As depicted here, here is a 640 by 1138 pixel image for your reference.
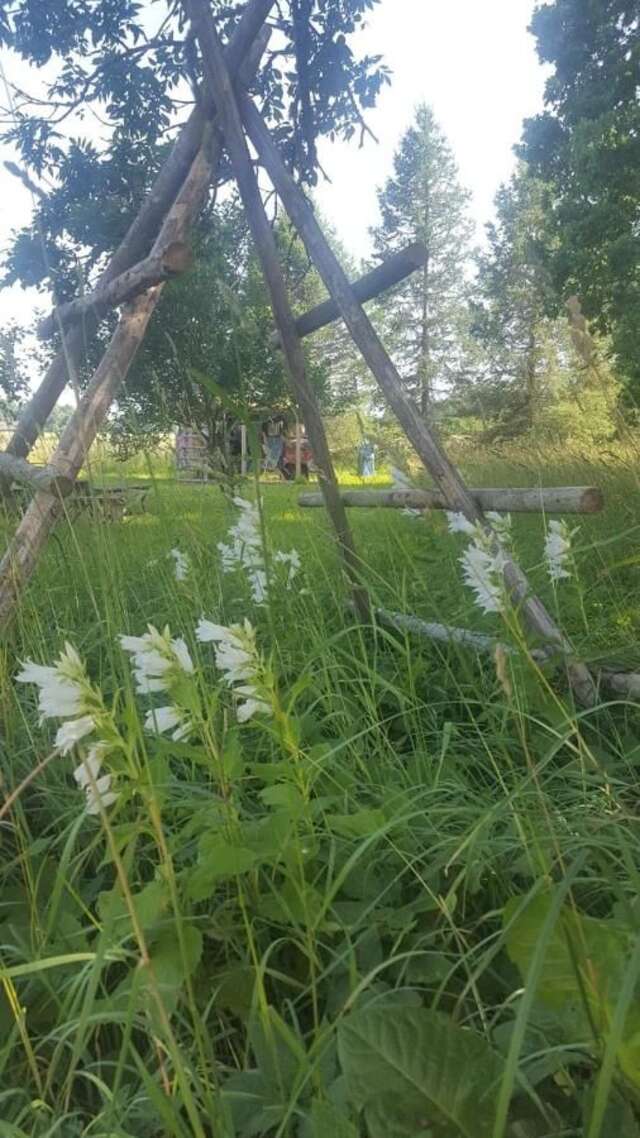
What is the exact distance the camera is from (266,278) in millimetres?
2885

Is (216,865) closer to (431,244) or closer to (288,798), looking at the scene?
(288,798)

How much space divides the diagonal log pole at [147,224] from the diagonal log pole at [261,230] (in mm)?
128

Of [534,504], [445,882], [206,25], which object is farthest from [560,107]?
[445,882]

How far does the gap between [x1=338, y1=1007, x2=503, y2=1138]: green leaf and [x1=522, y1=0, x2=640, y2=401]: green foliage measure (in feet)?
37.2

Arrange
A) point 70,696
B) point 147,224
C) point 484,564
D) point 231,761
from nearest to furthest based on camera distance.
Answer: point 70,696 → point 231,761 → point 484,564 → point 147,224

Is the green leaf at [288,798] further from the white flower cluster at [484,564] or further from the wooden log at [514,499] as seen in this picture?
the wooden log at [514,499]

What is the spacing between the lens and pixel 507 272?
6.29ft

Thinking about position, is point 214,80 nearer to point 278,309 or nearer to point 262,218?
point 262,218

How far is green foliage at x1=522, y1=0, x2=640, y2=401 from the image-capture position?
11.4 m

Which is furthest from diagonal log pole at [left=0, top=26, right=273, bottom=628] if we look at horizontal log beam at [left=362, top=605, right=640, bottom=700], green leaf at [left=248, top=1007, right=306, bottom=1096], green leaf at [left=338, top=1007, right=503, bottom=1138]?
green leaf at [left=338, top=1007, right=503, bottom=1138]

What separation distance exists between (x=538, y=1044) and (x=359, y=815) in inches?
14.9

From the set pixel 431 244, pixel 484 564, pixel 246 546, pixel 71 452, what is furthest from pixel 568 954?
pixel 431 244

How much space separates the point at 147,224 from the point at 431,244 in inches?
1363

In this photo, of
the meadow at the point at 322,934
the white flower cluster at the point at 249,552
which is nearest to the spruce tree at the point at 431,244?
the white flower cluster at the point at 249,552
